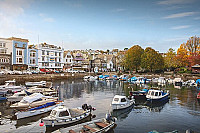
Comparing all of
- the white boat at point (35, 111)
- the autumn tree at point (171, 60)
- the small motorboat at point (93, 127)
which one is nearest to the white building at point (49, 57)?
the autumn tree at point (171, 60)

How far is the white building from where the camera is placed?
90.3 m

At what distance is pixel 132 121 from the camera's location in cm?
2148

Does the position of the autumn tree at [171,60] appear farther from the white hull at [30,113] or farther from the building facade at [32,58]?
the white hull at [30,113]

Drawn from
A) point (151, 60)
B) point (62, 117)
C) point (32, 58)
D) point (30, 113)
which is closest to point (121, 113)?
point (62, 117)

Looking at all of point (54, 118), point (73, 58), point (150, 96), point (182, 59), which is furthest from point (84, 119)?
point (73, 58)

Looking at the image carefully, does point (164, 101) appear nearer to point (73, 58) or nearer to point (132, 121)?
point (132, 121)

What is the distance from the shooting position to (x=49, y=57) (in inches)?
3691

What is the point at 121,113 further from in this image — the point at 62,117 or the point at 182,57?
the point at 182,57

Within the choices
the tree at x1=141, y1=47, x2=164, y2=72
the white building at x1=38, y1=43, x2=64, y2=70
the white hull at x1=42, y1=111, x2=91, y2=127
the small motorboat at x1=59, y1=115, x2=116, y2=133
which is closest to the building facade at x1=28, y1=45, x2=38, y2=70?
the white building at x1=38, y1=43, x2=64, y2=70

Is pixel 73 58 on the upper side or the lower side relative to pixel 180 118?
upper

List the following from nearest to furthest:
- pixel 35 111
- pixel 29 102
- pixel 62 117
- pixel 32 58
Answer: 1. pixel 62 117
2. pixel 35 111
3. pixel 29 102
4. pixel 32 58

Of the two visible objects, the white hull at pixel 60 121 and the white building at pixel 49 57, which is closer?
the white hull at pixel 60 121

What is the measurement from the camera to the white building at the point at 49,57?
296 ft

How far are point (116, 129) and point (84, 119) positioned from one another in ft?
14.9
